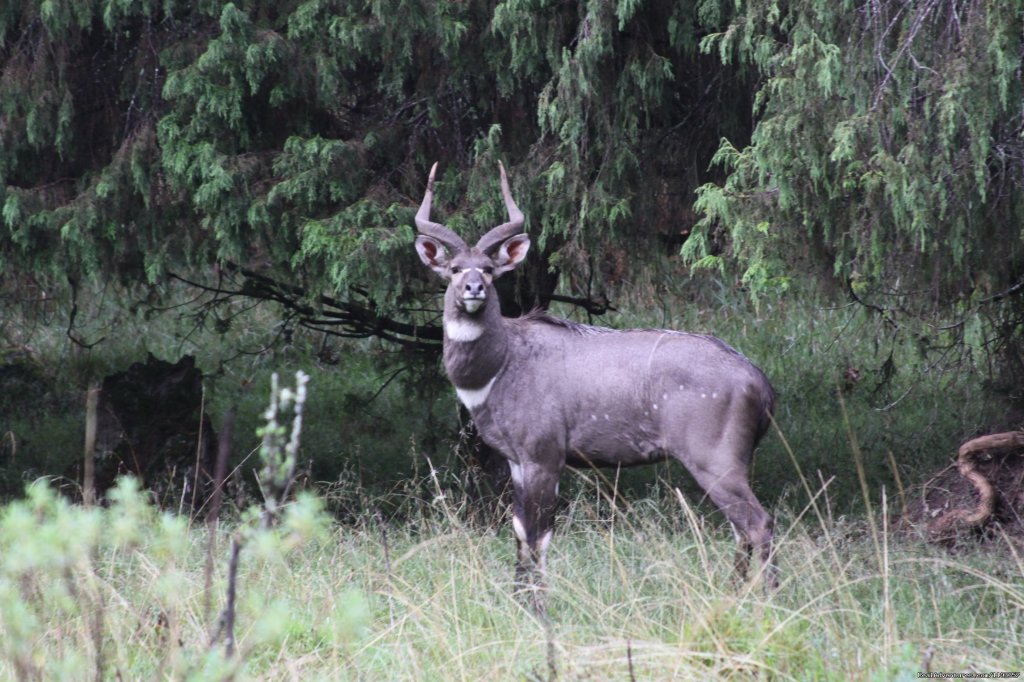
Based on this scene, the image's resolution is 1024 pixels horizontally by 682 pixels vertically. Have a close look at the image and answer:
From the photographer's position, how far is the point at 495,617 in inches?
214

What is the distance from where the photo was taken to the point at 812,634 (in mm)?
4871

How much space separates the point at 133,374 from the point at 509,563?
445cm

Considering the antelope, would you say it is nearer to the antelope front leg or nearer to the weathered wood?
the antelope front leg

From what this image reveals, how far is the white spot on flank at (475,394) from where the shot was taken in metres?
7.05

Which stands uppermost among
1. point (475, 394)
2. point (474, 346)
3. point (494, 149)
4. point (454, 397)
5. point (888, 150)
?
point (888, 150)

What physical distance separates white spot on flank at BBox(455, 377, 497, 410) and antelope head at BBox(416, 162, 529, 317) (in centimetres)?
39

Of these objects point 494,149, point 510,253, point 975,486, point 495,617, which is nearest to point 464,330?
point 510,253

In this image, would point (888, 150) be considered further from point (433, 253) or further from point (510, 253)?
point (433, 253)

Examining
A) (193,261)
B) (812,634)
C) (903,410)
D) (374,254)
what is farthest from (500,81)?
(903,410)

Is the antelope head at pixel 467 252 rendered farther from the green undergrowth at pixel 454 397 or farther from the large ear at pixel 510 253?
the green undergrowth at pixel 454 397

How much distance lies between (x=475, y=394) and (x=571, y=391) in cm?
53

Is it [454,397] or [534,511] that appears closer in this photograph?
[534,511]

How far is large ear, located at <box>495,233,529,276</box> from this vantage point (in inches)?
278

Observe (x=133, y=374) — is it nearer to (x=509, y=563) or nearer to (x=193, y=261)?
(x=193, y=261)
